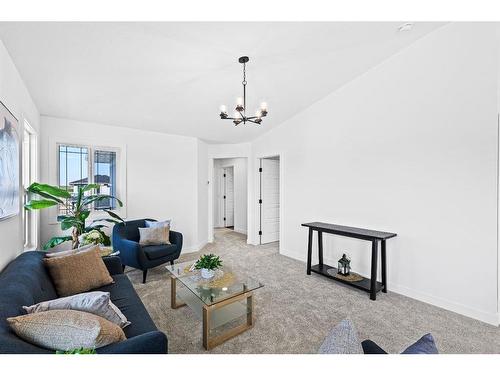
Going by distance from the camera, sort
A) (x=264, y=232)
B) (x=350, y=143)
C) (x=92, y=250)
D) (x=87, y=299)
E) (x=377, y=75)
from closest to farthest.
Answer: (x=87, y=299)
(x=92, y=250)
(x=377, y=75)
(x=350, y=143)
(x=264, y=232)

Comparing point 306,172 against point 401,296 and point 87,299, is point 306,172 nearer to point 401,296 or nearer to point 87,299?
point 401,296

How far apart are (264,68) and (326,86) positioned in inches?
46.7

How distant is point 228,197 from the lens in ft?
24.7

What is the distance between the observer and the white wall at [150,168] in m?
3.46

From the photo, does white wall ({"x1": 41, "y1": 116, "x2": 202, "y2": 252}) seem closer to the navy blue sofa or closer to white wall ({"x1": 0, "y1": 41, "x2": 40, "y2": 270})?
white wall ({"x1": 0, "y1": 41, "x2": 40, "y2": 270})

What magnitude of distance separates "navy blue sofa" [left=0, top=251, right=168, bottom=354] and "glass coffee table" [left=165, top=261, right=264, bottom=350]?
0.47m

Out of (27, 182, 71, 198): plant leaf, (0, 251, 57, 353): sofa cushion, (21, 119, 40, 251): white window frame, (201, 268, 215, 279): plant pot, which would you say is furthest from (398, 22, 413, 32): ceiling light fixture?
(21, 119, 40, 251): white window frame

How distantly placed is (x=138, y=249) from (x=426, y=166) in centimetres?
372

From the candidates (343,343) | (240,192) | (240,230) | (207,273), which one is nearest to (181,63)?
(207,273)

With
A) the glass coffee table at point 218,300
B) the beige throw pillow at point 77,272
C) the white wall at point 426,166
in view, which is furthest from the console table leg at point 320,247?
the beige throw pillow at point 77,272

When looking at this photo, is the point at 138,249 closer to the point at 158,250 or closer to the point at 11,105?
the point at 158,250

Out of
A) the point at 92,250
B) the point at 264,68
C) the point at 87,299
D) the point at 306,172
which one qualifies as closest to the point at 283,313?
the point at 87,299

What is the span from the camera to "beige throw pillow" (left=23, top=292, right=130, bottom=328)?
1250 millimetres

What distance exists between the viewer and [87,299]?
135 centimetres
